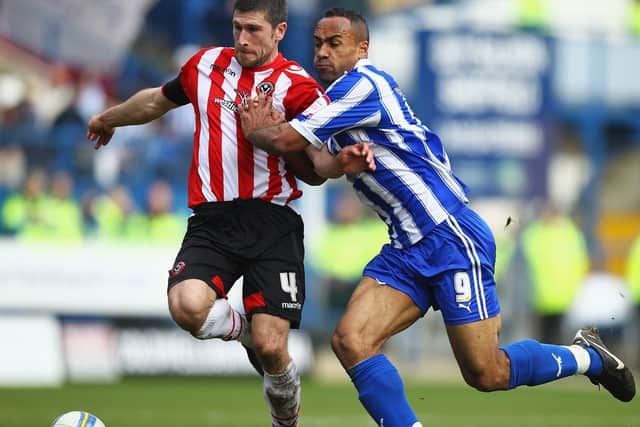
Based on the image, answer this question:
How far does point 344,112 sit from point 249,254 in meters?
0.99

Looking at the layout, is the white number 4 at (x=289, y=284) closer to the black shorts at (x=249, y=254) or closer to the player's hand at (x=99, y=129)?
the black shorts at (x=249, y=254)

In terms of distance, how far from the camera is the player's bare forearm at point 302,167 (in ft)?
21.2

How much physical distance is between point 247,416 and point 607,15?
19.0 meters

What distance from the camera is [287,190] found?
6691 mm

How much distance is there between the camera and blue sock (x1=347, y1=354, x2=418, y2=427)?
20.0 ft

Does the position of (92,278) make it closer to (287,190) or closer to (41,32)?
(41,32)

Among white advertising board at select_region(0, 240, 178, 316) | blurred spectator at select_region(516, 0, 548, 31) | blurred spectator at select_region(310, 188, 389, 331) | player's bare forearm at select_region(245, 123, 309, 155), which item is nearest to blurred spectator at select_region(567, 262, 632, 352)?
blurred spectator at select_region(310, 188, 389, 331)

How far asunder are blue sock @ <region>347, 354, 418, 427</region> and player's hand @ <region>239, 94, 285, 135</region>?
1313 millimetres

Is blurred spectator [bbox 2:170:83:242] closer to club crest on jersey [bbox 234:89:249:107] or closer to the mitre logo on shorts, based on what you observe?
the mitre logo on shorts

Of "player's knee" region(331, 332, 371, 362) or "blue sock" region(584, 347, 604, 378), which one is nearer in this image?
"player's knee" region(331, 332, 371, 362)

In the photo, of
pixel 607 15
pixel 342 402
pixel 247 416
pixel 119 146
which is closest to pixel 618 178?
pixel 607 15

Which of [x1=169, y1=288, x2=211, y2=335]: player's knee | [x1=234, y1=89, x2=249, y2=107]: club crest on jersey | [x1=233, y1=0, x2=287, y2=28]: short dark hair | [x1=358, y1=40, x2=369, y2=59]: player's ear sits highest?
[x1=233, y1=0, x2=287, y2=28]: short dark hair

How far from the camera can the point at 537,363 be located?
6.56 m

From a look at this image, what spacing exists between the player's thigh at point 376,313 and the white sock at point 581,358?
3.24ft
